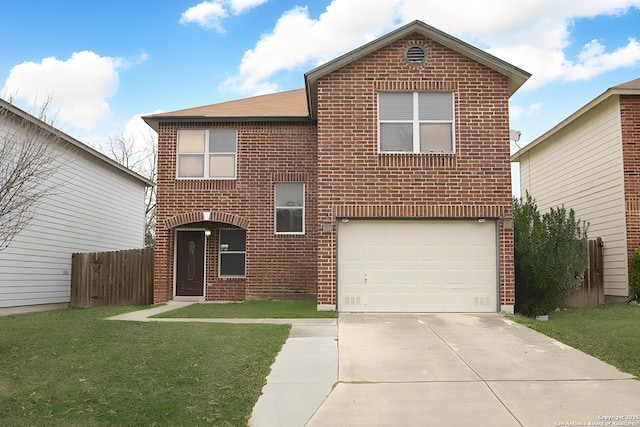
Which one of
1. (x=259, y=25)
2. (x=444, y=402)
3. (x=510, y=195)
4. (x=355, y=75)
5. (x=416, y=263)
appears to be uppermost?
(x=259, y=25)

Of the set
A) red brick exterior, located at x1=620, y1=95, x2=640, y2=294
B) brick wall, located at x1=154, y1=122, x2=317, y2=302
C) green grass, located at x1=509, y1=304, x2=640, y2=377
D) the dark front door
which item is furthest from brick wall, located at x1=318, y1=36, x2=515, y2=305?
the dark front door

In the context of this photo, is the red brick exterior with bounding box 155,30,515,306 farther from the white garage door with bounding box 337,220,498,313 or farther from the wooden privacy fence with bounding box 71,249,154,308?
the wooden privacy fence with bounding box 71,249,154,308

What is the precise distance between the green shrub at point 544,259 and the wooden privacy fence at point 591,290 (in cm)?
139

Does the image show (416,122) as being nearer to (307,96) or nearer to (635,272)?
(307,96)

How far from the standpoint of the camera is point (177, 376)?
6.42m

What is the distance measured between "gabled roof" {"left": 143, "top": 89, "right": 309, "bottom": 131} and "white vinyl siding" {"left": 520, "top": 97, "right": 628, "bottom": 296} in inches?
323

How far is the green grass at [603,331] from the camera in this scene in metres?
7.82

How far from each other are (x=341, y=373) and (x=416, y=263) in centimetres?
556

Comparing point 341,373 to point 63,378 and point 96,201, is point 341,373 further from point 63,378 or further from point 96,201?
point 96,201

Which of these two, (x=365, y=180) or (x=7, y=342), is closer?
(x=7, y=342)

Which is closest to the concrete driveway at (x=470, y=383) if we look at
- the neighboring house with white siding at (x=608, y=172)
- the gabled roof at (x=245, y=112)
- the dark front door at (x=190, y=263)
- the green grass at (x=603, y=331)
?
the green grass at (x=603, y=331)

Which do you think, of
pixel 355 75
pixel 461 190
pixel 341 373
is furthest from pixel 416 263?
pixel 341 373

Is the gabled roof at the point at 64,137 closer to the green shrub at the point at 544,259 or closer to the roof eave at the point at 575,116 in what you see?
the green shrub at the point at 544,259

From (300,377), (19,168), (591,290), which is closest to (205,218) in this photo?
(19,168)
